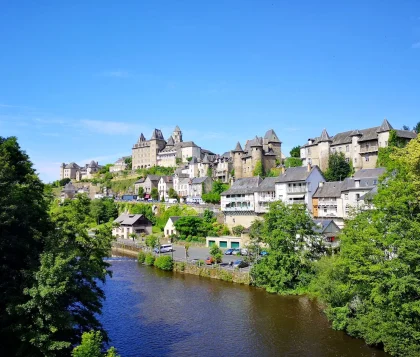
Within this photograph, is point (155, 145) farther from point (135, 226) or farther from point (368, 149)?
point (368, 149)

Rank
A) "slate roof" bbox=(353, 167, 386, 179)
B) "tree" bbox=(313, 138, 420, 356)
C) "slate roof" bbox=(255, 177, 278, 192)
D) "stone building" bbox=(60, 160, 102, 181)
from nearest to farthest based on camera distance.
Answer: "tree" bbox=(313, 138, 420, 356) → "slate roof" bbox=(353, 167, 386, 179) → "slate roof" bbox=(255, 177, 278, 192) → "stone building" bbox=(60, 160, 102, 181)

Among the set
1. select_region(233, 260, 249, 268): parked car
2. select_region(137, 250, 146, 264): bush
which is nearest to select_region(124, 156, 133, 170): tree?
select_region(137, 250, 146, 264): bush

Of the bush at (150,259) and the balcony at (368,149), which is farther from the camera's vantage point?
the balcony at (368,149)

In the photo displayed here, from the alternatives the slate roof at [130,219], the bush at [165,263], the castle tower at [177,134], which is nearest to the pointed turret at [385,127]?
the bush at [165,263]

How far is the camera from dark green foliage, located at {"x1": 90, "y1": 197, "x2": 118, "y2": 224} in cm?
9116

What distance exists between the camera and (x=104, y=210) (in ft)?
309

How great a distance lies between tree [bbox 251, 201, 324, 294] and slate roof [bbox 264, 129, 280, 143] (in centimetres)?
4842

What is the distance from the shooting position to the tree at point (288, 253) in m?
37.7

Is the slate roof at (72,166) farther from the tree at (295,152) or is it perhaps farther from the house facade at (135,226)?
the tree at (295,152)

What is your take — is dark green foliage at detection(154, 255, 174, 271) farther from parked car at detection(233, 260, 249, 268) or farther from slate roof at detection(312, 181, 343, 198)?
slate roof at detection(312, 181, 343, 198)

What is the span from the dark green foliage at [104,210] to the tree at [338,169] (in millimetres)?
51121

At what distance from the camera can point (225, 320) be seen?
3003cm

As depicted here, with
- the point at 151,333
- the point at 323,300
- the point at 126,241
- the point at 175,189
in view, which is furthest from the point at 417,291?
the point at 175,189

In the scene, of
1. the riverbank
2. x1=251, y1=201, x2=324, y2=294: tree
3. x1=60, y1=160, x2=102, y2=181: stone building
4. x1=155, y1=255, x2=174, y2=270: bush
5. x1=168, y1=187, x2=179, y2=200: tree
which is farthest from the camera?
x1=60, y1=160, x2=102, y2=181: stone building
